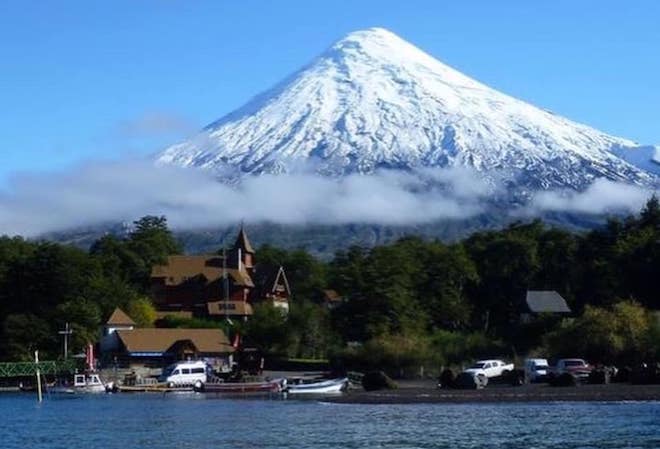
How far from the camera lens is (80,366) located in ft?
318

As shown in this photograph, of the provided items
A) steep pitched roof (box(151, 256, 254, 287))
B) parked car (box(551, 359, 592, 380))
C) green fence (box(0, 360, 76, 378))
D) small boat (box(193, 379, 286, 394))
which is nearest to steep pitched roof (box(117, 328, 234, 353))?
green fence (box(0, 360, 76, 378))

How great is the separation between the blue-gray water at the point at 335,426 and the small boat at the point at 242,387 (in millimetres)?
12239

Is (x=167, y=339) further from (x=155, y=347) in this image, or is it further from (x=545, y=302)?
(x=545, y=302)

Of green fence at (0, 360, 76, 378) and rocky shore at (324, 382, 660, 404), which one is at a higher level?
green fence at (0, 360, 76, 378)

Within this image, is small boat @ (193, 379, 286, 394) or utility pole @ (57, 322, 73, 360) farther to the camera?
utility pole @ (57, 322, 73, 360)

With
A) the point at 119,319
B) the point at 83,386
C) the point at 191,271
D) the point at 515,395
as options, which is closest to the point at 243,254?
the point at 191,271

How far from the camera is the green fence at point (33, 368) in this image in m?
92.6

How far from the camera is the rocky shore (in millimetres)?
60634

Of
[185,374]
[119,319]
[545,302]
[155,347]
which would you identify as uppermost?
[545,302]

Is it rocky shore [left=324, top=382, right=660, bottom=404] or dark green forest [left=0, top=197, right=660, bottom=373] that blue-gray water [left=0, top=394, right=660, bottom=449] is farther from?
dark green forest [left=0, top=197, right=660, bottom=373]

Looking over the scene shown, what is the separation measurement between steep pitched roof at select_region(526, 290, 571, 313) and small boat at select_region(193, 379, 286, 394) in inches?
1104

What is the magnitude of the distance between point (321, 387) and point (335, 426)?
2721cm

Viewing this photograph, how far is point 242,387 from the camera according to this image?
266 ft

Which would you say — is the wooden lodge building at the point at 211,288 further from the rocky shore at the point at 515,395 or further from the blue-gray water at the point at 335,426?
the blue-gray water at the point at 335,426
